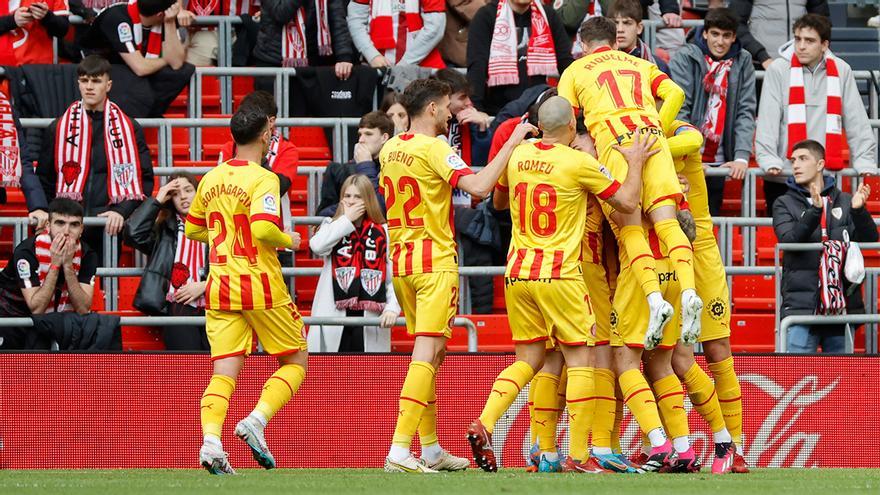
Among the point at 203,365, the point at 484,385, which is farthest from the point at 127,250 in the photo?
the point at 484,385

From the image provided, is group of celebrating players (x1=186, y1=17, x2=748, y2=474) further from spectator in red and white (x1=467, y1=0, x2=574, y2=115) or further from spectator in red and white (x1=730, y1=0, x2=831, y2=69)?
spectator in red and white (x1=730, y1=0, x2=831, y2=69)

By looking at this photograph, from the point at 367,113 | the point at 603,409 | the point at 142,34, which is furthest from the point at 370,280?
the point at 142,34

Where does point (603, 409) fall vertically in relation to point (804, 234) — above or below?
below

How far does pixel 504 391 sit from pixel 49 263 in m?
4.02

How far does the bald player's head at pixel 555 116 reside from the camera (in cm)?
941

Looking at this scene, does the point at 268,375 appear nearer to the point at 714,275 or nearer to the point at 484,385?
the point at 484,385

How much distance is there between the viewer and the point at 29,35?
14.5 metres

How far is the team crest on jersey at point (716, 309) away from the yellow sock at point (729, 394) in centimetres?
28

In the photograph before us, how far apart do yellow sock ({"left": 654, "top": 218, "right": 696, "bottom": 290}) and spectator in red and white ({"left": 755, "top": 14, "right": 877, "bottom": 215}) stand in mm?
A: 4313

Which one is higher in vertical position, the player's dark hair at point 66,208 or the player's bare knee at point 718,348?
the player's dark hair at point 66,208

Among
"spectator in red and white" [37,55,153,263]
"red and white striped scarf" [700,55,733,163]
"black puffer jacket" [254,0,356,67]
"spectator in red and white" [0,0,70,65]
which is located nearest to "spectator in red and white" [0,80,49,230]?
"spectator in red and white" [37,55,153,263]

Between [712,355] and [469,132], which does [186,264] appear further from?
[712,355]

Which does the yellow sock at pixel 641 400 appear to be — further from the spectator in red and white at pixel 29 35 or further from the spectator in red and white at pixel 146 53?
the spectator in red and white at pixel 29 35

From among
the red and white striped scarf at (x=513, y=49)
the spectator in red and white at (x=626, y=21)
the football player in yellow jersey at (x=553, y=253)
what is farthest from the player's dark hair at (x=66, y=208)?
the spectator in red and white at (x=626, y=21)
